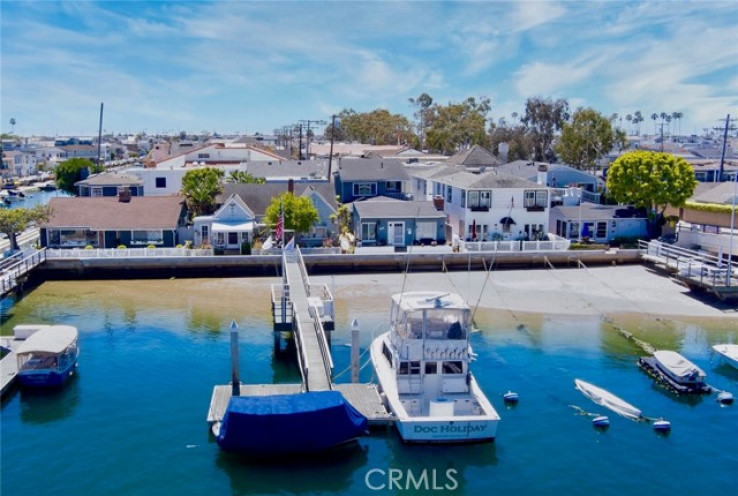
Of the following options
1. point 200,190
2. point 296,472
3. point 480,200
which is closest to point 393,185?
point 480,200

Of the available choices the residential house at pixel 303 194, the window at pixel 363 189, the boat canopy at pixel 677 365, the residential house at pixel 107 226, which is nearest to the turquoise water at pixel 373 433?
the boat canopy at pixel 677 365

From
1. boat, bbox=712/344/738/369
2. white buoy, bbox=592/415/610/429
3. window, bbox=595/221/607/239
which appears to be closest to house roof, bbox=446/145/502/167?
window, bbox=595/221/607/239

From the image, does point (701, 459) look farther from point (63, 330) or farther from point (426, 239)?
point (426, 239)

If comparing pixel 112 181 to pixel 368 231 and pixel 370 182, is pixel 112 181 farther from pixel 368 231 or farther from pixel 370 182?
pixel 368 231

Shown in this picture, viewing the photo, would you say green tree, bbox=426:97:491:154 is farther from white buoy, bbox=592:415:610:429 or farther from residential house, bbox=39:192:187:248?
white buoy, bbox=592:415:610:429

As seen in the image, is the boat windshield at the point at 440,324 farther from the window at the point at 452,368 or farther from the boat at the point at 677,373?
the boat at the point at 677,373

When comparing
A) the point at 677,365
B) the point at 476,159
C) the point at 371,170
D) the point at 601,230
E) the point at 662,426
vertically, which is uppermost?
the point at 476,159

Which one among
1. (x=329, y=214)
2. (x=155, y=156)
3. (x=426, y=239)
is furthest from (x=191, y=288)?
(x=155, y=156)
